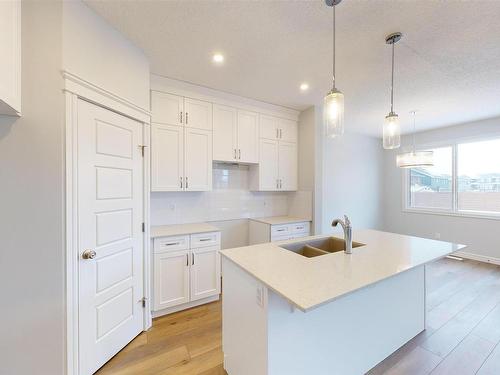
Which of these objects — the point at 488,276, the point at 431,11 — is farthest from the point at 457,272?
the point at 431,11

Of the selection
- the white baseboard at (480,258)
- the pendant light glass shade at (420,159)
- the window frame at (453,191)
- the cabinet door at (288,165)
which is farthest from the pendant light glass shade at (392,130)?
the white baseboard at (480,258)

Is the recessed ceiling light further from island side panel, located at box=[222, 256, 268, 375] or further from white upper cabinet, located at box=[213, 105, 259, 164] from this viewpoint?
island side panel, located at box=[222, 256, 268, 375]

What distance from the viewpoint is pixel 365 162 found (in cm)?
513

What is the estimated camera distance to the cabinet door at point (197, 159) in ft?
9.08

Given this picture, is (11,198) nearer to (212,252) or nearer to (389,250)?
(212,252)

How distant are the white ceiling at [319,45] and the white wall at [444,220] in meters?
1.36

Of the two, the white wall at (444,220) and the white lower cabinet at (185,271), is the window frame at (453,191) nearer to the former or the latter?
the white wall at (444,220)

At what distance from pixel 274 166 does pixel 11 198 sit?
2.88 m

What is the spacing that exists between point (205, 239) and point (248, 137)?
1.60 metres

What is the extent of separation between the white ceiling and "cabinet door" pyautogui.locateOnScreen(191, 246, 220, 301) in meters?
2.11

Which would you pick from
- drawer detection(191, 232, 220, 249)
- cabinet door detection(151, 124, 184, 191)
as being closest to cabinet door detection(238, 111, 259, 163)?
cabinet door detection(151, 124, 184, 191)

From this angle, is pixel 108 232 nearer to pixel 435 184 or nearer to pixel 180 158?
pixel 180 158

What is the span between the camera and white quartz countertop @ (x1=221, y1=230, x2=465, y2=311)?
106 cm

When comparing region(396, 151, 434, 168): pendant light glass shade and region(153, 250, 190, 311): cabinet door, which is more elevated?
region(396, 151, 434, 168): pendant light glass shade
